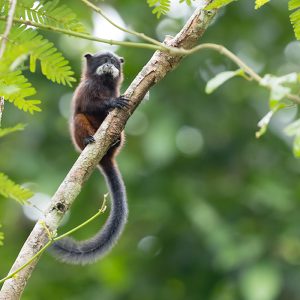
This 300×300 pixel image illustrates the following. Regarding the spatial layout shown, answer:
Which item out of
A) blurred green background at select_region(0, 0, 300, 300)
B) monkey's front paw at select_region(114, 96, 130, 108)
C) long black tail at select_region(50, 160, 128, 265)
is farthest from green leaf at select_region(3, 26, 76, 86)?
blurred green background at select_region(0, 0, 300, 300)

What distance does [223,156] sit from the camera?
11.2 metres

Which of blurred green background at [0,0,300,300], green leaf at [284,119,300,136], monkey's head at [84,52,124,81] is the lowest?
blurred green background at [0,0,300,300]

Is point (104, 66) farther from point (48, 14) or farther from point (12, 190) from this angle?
point (12, 190)

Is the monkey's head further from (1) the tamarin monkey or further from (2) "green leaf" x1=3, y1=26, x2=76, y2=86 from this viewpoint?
(2) "green leaf" x1=3, y1=26, x2=76, y2=86

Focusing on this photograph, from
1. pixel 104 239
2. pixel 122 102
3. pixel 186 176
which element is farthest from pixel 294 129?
pixel 186 176

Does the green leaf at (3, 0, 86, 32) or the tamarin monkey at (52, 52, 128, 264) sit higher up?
the green leaf at (3, 0, 86, 32)

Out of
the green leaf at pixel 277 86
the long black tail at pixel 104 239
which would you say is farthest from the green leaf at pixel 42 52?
the long black tail at pixel 104 239

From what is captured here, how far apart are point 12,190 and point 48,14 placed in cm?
72

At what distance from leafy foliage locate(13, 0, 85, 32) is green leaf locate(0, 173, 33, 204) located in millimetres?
653

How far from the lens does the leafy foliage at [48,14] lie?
2.80 metres

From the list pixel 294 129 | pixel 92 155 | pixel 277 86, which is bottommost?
pixel 92 155

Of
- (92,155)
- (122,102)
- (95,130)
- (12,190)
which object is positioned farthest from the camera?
(95,130)

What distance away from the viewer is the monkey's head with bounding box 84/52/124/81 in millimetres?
6129

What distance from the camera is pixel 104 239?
471cm
